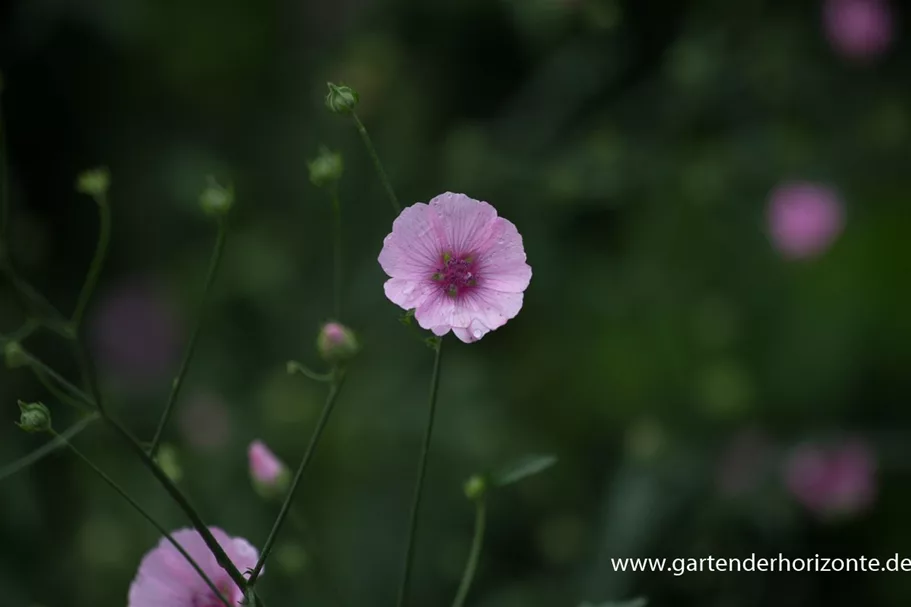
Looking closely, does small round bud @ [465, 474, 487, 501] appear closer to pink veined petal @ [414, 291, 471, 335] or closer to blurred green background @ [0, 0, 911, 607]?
pink veined petal @ [414, 291, 471, 335]

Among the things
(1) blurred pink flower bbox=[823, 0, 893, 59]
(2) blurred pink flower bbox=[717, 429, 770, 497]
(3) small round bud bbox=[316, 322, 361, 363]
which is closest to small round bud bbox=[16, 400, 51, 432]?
(3) small round bud bbox=[316, 322, 361, 363]

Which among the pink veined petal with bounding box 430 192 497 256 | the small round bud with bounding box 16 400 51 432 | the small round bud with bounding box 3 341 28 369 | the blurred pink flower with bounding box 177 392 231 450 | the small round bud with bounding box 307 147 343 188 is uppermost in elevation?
the blurred pink flower with bounding box 177 392 231 450

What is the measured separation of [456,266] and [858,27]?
7.68 ft

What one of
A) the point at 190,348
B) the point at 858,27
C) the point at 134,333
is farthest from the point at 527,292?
the point at 190,348

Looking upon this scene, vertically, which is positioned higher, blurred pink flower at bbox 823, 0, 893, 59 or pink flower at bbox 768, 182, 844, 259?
blurred pink flower at bbox 823, 0, 893, 59

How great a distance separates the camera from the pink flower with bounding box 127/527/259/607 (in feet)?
4.43

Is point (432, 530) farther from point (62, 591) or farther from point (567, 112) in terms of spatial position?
point (567, 112)

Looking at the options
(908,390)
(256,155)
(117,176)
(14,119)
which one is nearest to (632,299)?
(908,390)

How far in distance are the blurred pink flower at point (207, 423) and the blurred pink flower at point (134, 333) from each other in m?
0.80

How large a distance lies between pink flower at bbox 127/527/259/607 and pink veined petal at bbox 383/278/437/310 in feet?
1.40

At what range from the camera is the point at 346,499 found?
296cm

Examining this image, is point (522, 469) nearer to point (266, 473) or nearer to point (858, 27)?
point (266, 473)

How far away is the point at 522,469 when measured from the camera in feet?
4.57

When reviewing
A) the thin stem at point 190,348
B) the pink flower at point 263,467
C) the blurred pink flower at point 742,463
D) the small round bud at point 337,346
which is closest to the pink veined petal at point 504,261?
the small round bud at point 337,346
